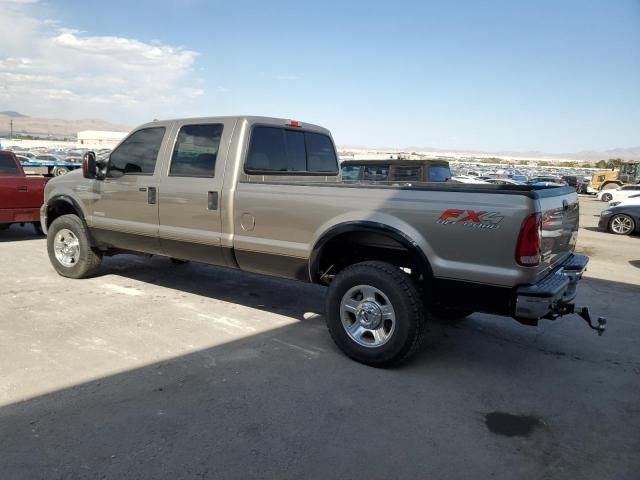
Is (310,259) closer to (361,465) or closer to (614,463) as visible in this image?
(361,465)

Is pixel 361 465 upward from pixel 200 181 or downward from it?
downward

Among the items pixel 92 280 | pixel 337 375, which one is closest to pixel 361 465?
pixel 337 375

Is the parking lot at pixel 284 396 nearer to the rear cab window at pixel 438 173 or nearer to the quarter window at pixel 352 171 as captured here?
the rear cab window at pixel 438 173

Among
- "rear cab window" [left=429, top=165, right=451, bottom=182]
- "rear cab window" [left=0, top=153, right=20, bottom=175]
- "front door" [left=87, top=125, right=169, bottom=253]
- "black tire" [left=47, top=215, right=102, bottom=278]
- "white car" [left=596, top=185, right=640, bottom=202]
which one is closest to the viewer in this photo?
"front door" [left=87, top=125, right=169, bottom=253]

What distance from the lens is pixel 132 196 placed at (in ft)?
18.4

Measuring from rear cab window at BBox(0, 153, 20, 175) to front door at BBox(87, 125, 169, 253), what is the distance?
4.68 meters

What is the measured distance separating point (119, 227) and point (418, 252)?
3662mm

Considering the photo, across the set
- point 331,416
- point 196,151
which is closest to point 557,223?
point 331,416

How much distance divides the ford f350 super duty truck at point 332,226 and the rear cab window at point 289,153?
16mm

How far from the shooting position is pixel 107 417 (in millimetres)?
3156

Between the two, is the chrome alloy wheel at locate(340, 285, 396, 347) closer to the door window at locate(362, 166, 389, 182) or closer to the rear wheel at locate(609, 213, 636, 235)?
the door window at locate(362, 166, 389, 182)

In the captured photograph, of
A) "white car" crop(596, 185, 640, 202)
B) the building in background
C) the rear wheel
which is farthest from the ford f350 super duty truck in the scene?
the building in background

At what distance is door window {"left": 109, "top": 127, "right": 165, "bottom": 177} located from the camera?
18.1 ft

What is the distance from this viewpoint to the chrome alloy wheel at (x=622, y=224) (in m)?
13.9
